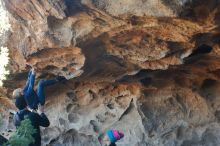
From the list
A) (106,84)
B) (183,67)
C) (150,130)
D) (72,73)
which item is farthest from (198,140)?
(72,73)

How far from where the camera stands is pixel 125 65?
4.88 meters

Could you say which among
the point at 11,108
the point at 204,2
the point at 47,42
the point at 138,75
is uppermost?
the point at 204,2

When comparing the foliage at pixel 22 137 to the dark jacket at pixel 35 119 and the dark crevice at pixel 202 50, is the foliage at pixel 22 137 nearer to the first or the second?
the dark jacket at pixel 35 119

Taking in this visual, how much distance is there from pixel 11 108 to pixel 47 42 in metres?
2.29

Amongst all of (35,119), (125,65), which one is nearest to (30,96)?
(35,119)

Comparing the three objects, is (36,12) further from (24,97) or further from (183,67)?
(183,67)

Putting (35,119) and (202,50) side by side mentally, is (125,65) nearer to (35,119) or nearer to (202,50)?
(202,50)

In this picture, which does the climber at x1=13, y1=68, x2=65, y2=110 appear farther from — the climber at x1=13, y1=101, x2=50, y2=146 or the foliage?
the foliage

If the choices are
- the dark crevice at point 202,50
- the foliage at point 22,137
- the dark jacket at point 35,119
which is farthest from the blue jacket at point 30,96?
the dark crevice at point 202,50

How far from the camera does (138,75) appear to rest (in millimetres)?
5145

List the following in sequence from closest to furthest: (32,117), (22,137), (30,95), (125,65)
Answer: (22,137)
(32,117)
(30,95)
(125,65)

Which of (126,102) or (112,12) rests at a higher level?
(112,12)

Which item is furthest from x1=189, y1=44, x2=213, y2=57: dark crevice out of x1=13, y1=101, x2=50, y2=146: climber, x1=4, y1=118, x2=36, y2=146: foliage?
x1=4, y1=118, x2=36, y2=146: foliage

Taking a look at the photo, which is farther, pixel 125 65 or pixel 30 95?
pixel 125 65
